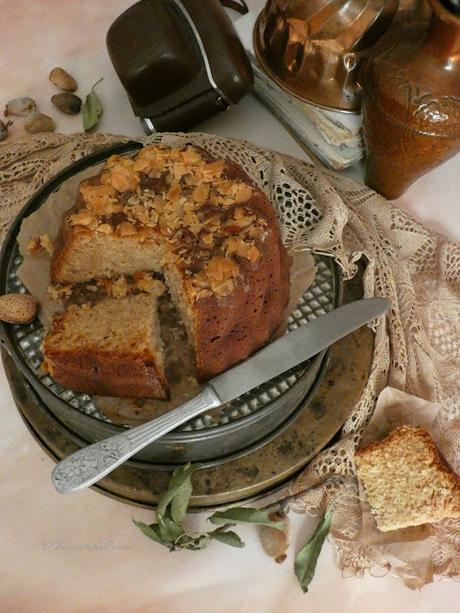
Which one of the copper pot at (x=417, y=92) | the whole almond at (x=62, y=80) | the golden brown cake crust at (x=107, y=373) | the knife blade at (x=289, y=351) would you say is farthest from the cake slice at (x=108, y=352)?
the whole almond at (x=62, y=80)

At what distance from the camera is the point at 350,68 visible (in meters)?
1.52

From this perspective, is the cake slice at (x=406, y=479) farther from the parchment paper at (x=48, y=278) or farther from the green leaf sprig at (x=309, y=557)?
the parchment paper at (x=48, y=278)

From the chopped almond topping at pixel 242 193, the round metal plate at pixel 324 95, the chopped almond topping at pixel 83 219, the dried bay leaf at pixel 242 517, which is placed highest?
the chopped almond topping at pixel 83 219

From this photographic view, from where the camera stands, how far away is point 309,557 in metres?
1.25

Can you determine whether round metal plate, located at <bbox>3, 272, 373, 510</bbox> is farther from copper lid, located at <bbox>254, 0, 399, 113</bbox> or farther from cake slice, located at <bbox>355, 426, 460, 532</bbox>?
copper lid, located at <bbox>254, 0, 399, 113</bbox>

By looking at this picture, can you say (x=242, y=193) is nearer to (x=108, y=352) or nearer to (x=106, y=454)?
(x=108, y=352)

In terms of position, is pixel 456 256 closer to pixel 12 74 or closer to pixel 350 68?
pixel 350 68

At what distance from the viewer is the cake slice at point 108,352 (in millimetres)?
1157

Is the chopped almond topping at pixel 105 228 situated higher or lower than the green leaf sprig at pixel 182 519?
higher

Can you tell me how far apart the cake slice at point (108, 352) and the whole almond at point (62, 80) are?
0.79 metres

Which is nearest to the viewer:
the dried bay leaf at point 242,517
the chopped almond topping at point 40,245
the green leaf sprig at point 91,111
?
the dried bay leaf at point 242,517

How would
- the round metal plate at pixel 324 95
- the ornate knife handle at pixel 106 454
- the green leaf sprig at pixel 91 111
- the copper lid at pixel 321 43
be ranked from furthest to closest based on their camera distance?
the green leaf sprig at pixel 91 111 → the round metal plate at pixel 324 95 → the copper lid at pixel 321 43 → the ornate knife handle at pixel 106 454

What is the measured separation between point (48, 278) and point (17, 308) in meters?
0.10

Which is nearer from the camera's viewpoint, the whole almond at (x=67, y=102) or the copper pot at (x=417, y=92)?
the copper pot at (x=417, y=92)
